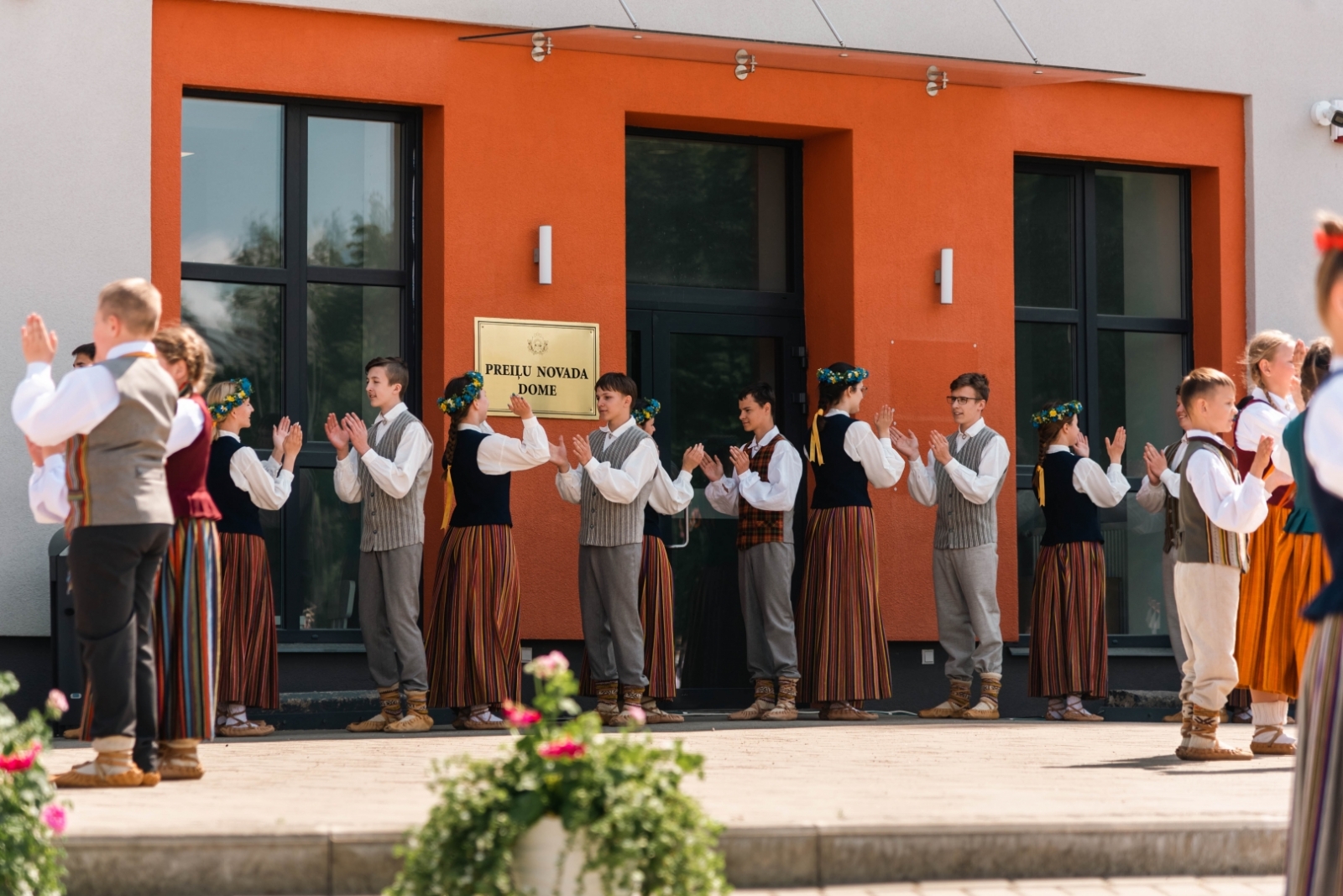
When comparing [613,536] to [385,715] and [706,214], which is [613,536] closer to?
[385,715]

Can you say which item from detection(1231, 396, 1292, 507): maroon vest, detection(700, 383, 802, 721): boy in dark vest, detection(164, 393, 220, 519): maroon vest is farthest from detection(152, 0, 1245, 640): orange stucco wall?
detection(164, 393, 220, 519): maroon vest

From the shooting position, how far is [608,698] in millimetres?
8969

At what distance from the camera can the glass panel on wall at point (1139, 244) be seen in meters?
11.1

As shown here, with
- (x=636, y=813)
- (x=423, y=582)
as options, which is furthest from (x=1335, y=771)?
(x=423, y=582)

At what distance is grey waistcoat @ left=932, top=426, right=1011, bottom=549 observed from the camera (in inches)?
387

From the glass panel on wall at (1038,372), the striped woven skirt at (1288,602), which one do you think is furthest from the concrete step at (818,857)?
the glass panel on wall at (1038,372)

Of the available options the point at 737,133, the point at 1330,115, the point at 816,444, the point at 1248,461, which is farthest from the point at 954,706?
the point at 1330,115

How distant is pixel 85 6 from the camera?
878 cm

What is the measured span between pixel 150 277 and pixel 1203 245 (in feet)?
20.7

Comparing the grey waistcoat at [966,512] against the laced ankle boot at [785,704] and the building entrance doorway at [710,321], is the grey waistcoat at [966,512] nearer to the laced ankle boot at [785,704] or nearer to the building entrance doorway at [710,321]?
the building entrance doorway at [710,321]

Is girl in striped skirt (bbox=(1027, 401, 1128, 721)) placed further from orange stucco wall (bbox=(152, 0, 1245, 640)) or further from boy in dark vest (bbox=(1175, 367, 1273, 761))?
boy in dark vest (bbox=(1175, 367, 1273, 761))

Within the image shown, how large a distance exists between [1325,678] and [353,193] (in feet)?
22.6

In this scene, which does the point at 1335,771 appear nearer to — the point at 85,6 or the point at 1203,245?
the point at 85,6

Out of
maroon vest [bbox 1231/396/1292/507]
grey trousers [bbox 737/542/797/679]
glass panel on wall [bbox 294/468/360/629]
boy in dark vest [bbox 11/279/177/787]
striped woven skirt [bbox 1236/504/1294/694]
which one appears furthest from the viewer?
grey trousers [bbox 737/542/797/679]
